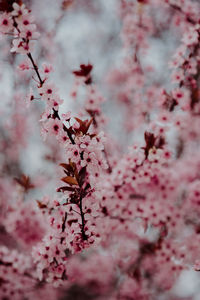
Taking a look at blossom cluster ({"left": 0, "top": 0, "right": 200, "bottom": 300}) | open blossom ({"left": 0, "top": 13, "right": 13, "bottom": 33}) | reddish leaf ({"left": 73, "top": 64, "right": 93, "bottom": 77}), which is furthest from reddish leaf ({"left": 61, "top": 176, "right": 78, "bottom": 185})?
reddish leaf ({"left": 73, "top": 64, "right": 93, "bottom": 77})

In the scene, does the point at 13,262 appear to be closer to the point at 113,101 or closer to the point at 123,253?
the point at 123,253

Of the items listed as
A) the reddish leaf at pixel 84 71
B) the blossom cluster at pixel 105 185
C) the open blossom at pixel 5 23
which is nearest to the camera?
the open blossom at pixel 5 23

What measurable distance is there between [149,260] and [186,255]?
2.48m

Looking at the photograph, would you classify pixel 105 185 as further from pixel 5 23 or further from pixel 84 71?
pixel 5 23

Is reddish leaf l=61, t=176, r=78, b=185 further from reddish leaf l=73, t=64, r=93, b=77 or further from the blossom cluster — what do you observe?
reddish leaf l=73, t=64, r=93, b=77

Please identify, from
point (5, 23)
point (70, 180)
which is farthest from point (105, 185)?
point (5, 23)

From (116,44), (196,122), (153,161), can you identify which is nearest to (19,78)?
(116,44)

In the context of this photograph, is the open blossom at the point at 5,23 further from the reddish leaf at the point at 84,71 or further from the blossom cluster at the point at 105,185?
the reddish leaf at the point at 84,71

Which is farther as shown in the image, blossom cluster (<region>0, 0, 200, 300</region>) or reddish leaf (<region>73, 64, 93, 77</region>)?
reddish leaf (<region>73, 64, 93, 77</region>)

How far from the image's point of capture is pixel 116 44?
856 centimetres

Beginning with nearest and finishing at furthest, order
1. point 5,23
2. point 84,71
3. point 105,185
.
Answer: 1. point 5,23
2. point 105,185
3. point 84,71

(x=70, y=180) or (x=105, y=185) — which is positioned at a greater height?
(x=105, y=185)

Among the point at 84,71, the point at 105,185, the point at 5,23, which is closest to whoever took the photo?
the point at 5,23

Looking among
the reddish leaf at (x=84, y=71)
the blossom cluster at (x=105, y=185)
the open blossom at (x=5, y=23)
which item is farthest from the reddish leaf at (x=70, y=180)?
the reddish leaf at (x=84, y=71)
